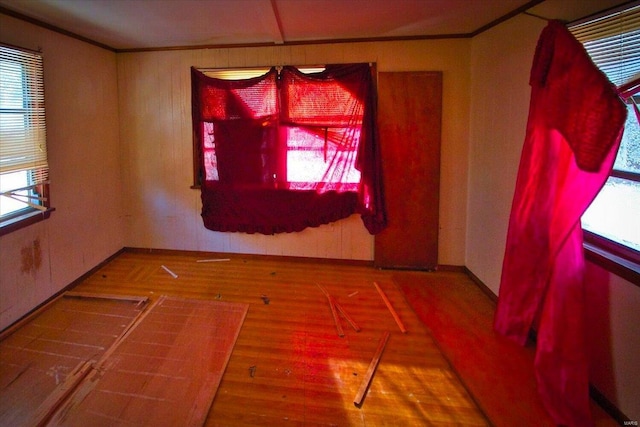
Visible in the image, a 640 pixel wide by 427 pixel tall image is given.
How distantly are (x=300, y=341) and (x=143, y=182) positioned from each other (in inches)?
111

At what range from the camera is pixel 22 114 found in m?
2.83

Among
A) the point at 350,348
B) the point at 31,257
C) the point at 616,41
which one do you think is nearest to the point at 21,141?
the point at 31,257

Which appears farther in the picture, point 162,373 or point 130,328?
point 130,328

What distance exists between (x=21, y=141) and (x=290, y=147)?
7.35 ft

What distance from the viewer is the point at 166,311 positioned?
306cm

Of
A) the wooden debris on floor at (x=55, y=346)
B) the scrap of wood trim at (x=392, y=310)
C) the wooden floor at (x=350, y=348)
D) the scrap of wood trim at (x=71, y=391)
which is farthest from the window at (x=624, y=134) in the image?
the wooden debris on floor at (x=55, y=346)

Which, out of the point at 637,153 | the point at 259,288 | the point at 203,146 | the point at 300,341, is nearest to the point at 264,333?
the point at 300,341

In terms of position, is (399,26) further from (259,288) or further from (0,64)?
(0,64)

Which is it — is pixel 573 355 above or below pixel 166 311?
above

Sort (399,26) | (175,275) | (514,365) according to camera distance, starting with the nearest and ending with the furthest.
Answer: (514,365), (399,26), (175,275)

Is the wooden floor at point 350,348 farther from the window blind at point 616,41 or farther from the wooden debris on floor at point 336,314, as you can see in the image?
the window blind at point 616,41

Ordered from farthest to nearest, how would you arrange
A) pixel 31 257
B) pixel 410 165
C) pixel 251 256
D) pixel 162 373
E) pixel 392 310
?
pixel 251 256, pixel 410 165, pixel 392 310, pixel 31 257, pixel 162 373

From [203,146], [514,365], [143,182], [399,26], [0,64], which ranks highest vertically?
[399,26]

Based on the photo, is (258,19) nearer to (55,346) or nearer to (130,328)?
(130,328)
